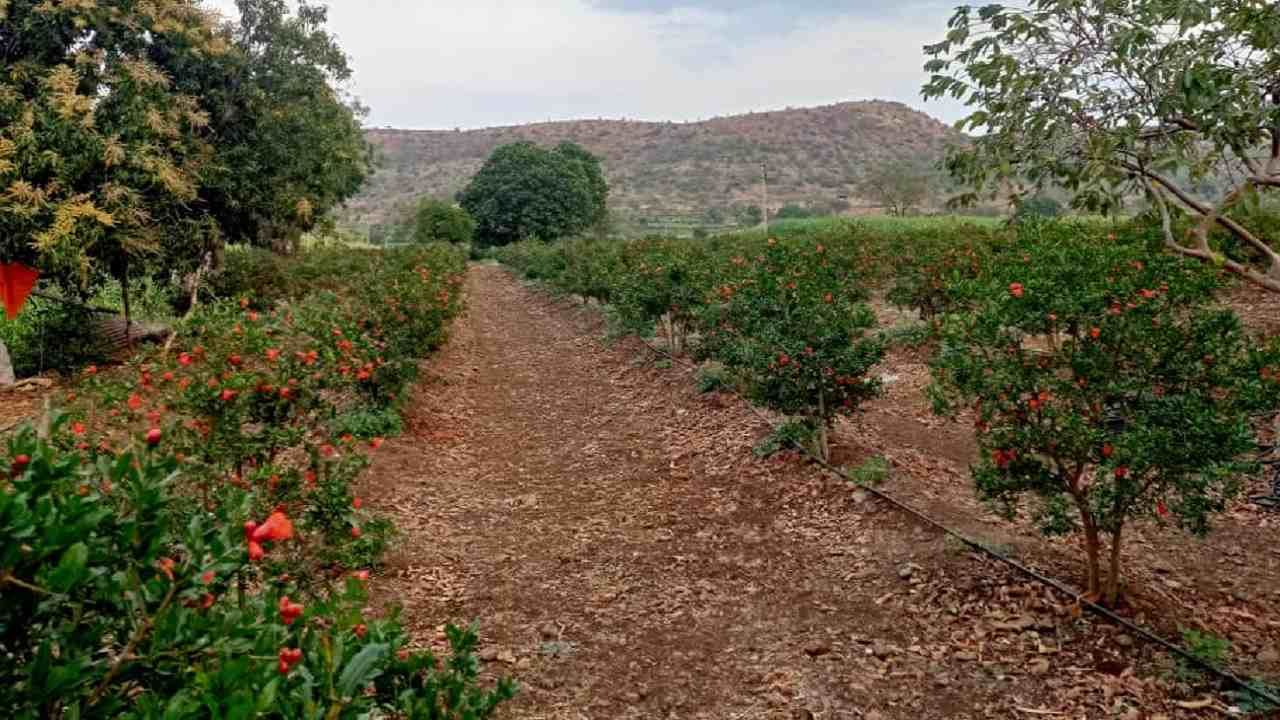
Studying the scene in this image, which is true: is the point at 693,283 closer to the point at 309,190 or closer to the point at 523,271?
the point at 309,190

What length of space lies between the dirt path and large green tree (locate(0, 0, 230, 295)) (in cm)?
538

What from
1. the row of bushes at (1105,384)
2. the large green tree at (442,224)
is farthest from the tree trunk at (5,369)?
the large green tree at (442,224)

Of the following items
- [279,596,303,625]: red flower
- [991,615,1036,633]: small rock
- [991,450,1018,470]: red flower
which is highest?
[279,596,303,625]: red flower

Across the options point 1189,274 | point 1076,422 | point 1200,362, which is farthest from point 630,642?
point 1189,274

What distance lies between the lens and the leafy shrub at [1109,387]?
168 inches

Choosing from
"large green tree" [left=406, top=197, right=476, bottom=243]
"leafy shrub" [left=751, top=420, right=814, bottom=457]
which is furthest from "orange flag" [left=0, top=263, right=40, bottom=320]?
"large green tree" [left=406, top=197, right=476, bottom=243]

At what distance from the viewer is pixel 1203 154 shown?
17.4ft

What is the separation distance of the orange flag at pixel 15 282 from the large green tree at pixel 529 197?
1773 inches

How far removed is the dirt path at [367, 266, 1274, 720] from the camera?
4.49 m

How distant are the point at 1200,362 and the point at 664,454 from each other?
5420 millimetres

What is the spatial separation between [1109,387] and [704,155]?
92.3 metres

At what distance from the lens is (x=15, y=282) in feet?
37.1

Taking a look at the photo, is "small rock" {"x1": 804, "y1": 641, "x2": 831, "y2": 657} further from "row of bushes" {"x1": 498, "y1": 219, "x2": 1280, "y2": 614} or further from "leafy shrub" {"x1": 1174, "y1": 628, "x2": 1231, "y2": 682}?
"leafy shrub" {"x1": 1174, "y1": 628, "x2": 1231, "y2": 682}

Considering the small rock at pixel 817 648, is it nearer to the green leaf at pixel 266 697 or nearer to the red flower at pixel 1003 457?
the red flower at pixel 1003 457
